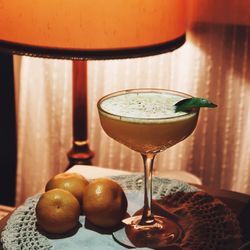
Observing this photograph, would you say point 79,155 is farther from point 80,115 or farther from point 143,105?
point 143,105

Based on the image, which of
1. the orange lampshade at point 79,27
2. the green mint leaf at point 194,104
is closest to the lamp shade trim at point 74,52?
the orange lampshade at point 79,27

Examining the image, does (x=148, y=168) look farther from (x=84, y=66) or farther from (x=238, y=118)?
(x=238, y=118)

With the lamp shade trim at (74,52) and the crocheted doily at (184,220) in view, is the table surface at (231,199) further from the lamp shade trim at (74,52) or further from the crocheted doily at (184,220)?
the lamp shade trim at (74,52)

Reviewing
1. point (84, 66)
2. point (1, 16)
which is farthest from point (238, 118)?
point (1, 16)

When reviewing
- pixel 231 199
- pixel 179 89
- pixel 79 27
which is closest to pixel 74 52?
pixel 79 27

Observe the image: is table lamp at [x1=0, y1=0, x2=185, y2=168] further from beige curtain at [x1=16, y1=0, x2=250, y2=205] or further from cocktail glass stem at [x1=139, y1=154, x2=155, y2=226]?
beige curtain at [x1=16, y1=0, x2=250, y2=205]

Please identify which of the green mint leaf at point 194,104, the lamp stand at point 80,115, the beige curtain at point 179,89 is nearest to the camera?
the green mint leaf at point 194,104
